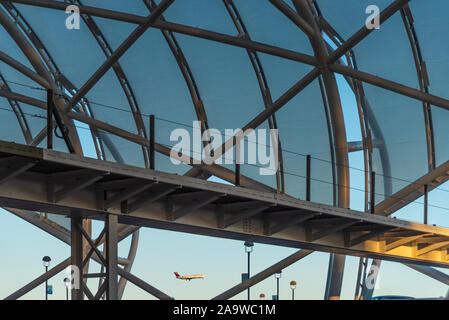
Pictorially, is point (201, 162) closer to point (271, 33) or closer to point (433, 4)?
point (271, 33)

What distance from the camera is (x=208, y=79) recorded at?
126 ft

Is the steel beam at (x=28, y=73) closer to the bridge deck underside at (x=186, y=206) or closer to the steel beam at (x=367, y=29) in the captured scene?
the bridge deck underside at (x=186, y=206)

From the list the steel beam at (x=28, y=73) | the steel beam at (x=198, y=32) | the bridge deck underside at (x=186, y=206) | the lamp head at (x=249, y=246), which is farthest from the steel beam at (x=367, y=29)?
the lamp head at (x=249, y=246)

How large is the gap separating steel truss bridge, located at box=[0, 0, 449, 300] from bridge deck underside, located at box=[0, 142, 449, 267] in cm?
4

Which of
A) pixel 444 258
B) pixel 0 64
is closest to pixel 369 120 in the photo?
pixel 444 258

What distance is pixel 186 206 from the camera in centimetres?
2375

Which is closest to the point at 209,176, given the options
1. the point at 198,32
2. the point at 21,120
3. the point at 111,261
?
the point at 198,32

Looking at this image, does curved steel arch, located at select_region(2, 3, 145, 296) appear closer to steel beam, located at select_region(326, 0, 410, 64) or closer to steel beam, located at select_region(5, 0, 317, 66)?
steel beam, located at select_region(5, 0, 317, 66)

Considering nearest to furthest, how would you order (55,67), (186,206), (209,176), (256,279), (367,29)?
(186,206) → (367,29) → (256,279) → (209,176) → (55,67)

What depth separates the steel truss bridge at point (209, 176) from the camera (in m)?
20.6

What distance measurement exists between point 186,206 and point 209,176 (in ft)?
53.2

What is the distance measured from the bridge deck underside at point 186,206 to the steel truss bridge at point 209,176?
0.04 m

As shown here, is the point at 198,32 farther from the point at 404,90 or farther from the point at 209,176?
the point at 209,176
